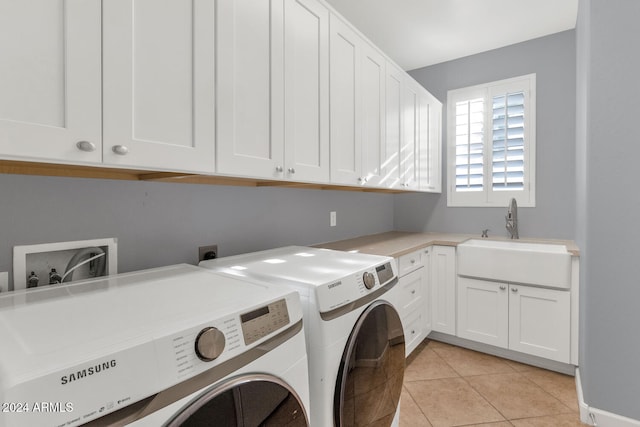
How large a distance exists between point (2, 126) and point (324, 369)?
3.53 feet

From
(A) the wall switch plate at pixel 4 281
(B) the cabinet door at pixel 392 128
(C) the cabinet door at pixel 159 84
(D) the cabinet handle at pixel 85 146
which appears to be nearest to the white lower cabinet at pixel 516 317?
(B) the cabinet door at pixel 392 128

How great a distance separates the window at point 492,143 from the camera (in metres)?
2.89

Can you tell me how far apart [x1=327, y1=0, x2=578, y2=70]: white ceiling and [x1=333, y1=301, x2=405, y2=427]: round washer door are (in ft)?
7.17

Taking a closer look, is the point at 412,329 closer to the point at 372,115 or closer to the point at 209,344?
the point at 372,115

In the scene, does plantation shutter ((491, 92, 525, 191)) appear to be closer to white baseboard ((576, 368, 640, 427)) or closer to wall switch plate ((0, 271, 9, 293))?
white baseboard ((576, 368, 640, 427))

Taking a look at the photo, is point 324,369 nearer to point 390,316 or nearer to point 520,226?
point 390,316

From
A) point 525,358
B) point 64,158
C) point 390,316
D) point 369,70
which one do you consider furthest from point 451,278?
point 64,158

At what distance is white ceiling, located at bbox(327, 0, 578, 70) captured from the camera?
234cm

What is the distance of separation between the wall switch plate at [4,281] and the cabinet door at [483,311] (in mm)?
2679

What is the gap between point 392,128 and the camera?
2.44m

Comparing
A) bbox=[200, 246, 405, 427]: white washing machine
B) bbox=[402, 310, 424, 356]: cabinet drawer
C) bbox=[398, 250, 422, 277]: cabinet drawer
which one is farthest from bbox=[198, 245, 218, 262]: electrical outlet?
bbox=[402, 310, 424, 356]: cabinet drawer

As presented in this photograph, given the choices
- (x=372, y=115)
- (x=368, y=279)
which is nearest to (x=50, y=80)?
(x=368, y=279)

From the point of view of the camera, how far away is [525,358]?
2.42 m

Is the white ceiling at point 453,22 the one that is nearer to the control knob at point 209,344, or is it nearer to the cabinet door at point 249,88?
the cabinet door at point 249,88
